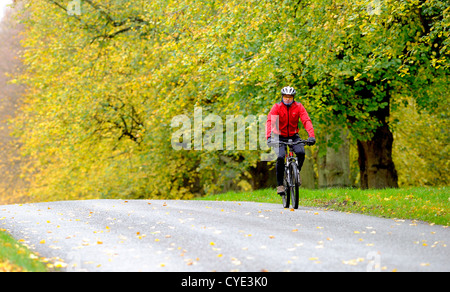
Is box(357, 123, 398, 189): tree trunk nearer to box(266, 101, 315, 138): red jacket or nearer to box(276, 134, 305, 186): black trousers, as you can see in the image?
box(276, 134, 305, 186): black trousers

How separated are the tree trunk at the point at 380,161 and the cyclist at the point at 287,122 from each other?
7797 millimetres

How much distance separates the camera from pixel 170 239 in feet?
28.1

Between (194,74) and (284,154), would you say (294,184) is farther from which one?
(194,74)

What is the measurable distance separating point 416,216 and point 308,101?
233 inches

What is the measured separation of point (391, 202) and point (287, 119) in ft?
8.52

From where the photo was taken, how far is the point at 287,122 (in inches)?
462

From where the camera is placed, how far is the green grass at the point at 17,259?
21.6 feet

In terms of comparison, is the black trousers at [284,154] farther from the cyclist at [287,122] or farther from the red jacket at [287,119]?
the red jacket at [287,119]

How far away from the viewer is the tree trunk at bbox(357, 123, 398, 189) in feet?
A: 62.2

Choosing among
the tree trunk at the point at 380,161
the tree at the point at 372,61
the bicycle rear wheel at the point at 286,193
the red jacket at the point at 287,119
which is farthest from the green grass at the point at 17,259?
the tree trunk at the point at 380,161

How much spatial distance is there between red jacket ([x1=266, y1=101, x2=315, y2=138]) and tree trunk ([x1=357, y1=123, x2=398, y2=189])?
781 cm

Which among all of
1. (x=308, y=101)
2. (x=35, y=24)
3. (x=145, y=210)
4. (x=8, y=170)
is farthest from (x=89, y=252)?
(x=8, y=170)

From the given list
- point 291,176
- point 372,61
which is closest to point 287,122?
point 291,176
